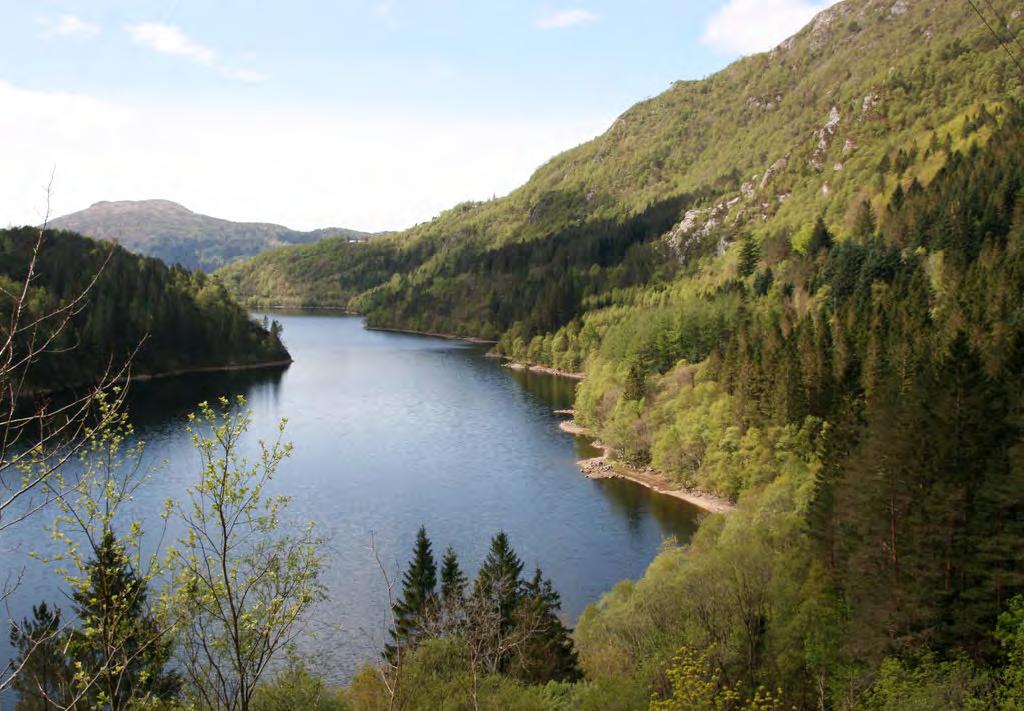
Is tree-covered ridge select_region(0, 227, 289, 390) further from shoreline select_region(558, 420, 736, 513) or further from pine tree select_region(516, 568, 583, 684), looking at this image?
pine tree select_region(516, 568, 583, 684)

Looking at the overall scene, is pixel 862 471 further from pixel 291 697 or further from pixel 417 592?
pixel 291 697

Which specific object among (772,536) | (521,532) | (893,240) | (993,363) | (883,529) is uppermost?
(893,240)

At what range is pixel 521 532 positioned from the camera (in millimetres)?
53750

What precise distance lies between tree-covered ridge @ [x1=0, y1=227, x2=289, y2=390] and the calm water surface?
26.0 ft

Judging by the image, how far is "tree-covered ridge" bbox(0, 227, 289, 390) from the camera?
371 ft

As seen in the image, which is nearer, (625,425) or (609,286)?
(625,425)

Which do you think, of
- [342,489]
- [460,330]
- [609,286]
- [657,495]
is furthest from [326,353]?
[657,495]

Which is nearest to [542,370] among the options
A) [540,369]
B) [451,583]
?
[540,369]

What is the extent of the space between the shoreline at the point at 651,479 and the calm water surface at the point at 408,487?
1.31 metres

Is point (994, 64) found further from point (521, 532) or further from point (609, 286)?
point (521, 532)

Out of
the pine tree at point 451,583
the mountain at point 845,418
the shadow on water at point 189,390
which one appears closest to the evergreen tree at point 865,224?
the mountain at point 845,418

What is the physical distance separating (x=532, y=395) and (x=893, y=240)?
4891 centimetres

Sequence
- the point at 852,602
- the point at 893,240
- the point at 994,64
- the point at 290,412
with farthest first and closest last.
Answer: the point at 994,64
the point at 290,412
the point at 893,240
the point at 852,602

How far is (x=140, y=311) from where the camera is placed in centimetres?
12475
